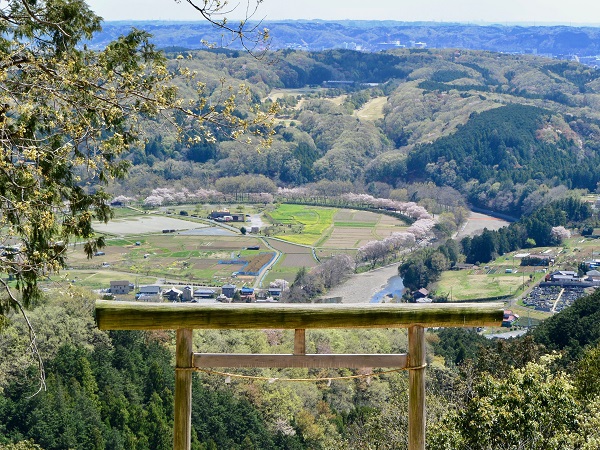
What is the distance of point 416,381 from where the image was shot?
3.20 metres

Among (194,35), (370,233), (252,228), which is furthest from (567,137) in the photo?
(194,35)

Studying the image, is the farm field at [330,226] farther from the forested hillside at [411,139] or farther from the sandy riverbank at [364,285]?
the forested hillside at [411,139]

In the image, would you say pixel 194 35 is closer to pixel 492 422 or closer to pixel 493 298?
pixel 493 298

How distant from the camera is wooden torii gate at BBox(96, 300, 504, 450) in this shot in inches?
119

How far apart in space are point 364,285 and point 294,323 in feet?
136

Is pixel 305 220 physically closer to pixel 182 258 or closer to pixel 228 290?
pixel 182 258

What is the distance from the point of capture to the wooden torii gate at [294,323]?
3016 millimetres

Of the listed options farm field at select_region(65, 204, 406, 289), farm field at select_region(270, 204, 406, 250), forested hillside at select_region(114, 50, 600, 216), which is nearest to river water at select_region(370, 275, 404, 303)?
farm field at select_region(65, 204, 406, 289)

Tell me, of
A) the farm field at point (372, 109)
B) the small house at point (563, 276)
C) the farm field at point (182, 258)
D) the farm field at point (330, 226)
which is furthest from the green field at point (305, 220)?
the farm field at point (372, 109)

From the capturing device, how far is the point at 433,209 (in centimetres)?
6303

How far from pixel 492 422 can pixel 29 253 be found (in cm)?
336

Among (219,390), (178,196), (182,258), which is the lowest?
(178,196)

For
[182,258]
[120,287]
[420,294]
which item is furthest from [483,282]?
[120,287]

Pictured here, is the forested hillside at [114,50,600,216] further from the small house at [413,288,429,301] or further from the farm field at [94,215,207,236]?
the small house at [413,288,429,301]
